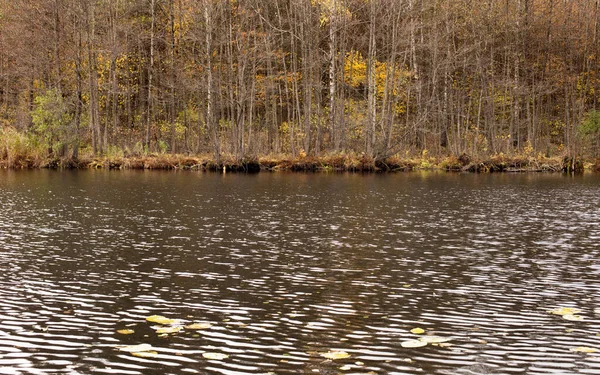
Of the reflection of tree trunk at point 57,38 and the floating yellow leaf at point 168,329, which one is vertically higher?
the reflection of tree trunk at point 57,38

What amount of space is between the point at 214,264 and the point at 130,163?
42.4 meters

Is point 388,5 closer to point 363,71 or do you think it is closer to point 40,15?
point 363,71

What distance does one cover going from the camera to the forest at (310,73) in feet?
183

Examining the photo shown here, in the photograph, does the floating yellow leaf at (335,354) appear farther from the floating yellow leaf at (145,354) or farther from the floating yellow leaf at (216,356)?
the floating yellow leaf at (145,354)

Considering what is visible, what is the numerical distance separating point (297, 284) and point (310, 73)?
4397 centimetres

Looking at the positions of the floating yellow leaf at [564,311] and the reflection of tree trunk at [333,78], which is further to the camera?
the reflection of tree trunk at [333,78]

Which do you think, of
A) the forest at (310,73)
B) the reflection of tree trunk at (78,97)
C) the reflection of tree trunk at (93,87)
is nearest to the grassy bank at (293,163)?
the forest at (310,73)

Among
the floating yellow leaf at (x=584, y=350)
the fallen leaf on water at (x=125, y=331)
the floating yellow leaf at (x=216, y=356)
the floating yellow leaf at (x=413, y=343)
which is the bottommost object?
the floating yellow leaf at (x=584, y=350)

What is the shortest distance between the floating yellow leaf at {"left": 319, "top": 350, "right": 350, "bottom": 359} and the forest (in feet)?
148

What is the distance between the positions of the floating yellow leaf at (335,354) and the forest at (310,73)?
148 feet

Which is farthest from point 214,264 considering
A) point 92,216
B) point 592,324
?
point 92,216

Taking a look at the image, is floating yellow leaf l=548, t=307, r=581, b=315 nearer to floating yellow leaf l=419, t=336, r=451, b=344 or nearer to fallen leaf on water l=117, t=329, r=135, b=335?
floating yellow leaf l=419, t=336, r=451, b=344

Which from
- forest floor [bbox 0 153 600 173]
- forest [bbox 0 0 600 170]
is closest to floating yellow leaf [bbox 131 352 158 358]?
forest [bbox 0 0 600 170]

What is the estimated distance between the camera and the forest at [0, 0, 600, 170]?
55.8 m
